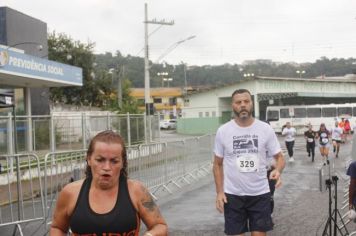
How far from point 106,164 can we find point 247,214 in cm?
275

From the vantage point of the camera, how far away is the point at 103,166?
293 cm

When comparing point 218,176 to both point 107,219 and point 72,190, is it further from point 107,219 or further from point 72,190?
point 107,219

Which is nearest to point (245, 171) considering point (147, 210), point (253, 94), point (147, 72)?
point (147, 210)

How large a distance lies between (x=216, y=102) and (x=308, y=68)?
4000 centimetres

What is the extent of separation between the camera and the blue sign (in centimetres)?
1676

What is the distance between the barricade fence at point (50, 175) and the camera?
25.4ft

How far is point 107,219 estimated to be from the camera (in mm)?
2840

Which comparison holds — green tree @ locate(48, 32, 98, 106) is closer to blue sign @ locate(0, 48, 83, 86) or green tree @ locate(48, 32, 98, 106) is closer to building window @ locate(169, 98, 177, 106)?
blue sign @ locate(0, 48, 83, 86)

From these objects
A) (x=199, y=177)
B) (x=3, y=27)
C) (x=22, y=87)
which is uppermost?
(x=3, y=27)

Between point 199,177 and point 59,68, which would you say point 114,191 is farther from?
point 59,68

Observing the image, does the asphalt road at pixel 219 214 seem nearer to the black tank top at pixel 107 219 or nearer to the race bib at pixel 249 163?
the race bib at pixel 249 163

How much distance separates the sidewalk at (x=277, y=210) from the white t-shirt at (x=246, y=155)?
4.48 feet

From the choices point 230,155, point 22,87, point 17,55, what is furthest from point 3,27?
point 230,155

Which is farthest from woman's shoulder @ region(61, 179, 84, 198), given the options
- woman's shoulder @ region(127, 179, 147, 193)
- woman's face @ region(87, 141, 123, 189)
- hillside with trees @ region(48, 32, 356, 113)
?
hillside with trees @ region(48, 32, 356, 113)
